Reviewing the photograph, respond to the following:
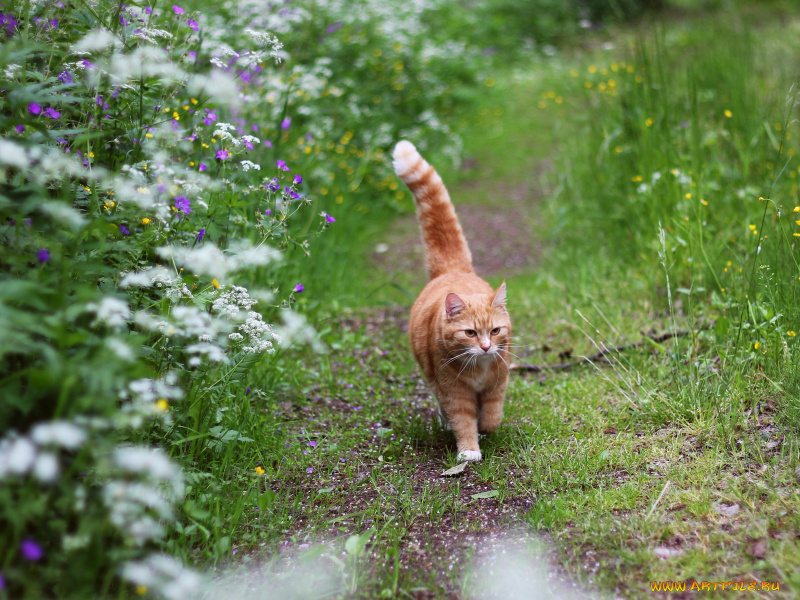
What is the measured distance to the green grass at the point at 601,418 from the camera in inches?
80.9

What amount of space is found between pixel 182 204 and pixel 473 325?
1.25 metres

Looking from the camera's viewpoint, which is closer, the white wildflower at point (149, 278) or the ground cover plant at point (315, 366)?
the ground cover plant at point (315, 366)

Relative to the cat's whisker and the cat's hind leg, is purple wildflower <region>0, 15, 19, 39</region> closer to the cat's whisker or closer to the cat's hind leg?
the cat's whisker

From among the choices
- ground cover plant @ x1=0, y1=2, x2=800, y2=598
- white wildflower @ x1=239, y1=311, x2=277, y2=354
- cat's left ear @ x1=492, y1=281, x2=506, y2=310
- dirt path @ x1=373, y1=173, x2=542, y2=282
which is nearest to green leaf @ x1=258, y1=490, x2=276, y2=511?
ground cover plant @ x1=0, y1=2, x2=800, y2=598

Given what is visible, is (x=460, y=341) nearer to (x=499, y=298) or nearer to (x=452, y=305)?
(x=452, y=305)

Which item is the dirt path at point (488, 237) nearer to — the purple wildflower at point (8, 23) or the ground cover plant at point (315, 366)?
the ground cover plant at point (315, 366)

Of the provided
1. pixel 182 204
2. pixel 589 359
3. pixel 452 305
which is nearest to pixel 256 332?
pixel 182 204

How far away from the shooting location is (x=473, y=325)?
2.77m

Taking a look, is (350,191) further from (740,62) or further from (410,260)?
(740,62)

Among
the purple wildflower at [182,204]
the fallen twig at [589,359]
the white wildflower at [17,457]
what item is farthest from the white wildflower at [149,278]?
the fallen twig at [589,359]

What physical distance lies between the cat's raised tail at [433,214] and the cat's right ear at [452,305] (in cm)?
63

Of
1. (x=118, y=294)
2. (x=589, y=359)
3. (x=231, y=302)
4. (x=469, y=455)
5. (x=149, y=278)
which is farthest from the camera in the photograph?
(x=589, y=359)

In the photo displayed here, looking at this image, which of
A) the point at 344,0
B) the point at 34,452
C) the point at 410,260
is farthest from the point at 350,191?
the point at 34,452

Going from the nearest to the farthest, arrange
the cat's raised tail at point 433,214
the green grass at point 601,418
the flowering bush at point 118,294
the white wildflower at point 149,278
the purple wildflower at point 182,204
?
the flowering bush at point 118,294, the white wildflower at point 149,278, the green grass at point 601,418, the purple wildflower at point 182,204, the cat's raised tail at point 433,214
